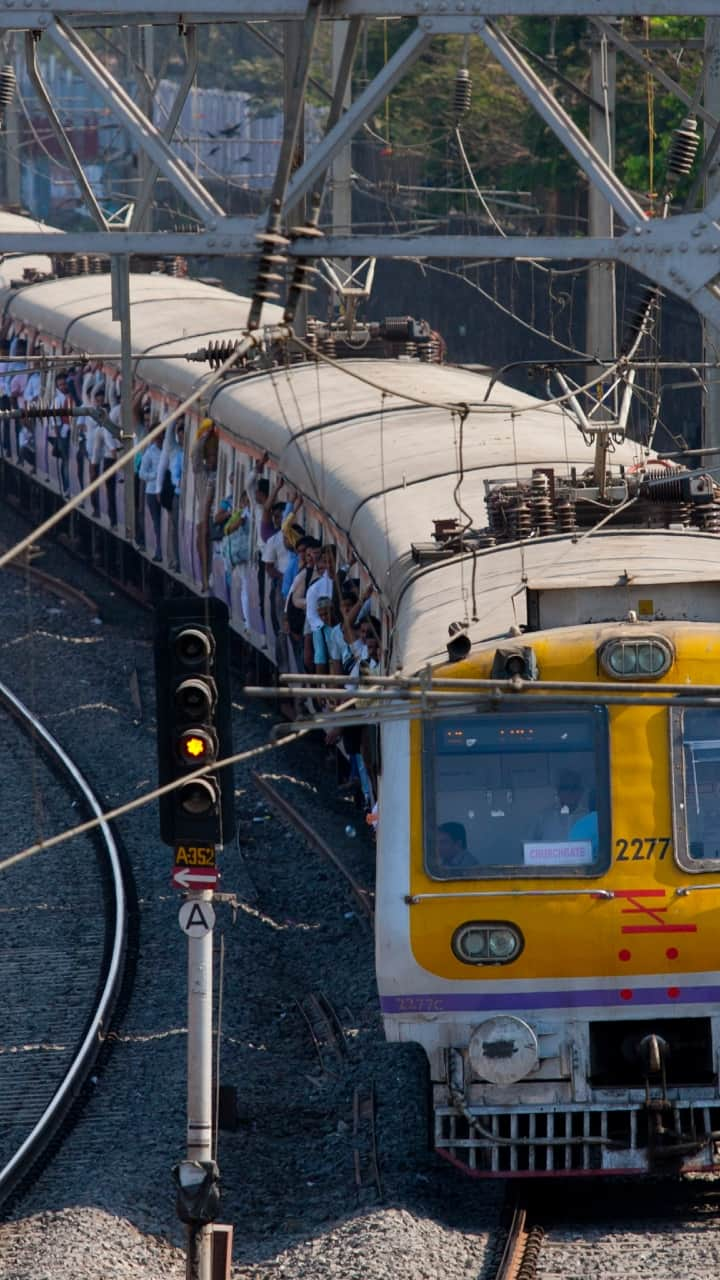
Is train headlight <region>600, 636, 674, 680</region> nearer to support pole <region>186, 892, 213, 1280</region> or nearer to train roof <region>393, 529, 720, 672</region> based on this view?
train roof <region>393, 529, 720, 672</region>

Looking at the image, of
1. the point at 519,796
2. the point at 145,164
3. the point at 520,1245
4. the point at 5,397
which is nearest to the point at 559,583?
the point at 519,796

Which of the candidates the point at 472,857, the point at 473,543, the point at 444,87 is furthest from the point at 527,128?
the point at 472,857

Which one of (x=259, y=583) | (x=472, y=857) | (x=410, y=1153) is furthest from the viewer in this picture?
(x=259, y=583)

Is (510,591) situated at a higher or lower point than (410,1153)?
higher

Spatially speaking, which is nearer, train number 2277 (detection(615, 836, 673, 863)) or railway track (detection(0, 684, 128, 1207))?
train number 2277 (detection(615, 836, 673, 863))

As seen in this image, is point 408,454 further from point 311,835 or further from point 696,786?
point 696,786

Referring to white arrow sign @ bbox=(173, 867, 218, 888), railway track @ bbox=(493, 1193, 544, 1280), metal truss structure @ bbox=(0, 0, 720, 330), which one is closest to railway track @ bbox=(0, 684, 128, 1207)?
white arrow sign @ bbox=(173, 867, 218, 888)

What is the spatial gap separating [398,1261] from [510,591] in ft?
9.47

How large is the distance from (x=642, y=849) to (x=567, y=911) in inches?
14.7

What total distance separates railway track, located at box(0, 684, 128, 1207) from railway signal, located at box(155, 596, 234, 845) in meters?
1.99

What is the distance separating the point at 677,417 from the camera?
26.8 metres

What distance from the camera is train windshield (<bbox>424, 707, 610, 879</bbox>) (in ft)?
28.1

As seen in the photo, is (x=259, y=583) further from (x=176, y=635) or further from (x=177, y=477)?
(x=176, y=635)

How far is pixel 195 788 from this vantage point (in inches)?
322
